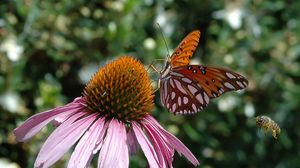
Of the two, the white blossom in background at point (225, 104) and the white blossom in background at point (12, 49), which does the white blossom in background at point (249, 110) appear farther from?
the white blossom in background at point (12, 49)

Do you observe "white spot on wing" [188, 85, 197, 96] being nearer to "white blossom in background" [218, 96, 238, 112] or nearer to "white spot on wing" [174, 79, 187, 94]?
"white spot on wing" [174, 79, 187, 94]

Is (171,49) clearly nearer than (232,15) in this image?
Yes

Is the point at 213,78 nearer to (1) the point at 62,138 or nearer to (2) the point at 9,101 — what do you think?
(1) the point at 62,138

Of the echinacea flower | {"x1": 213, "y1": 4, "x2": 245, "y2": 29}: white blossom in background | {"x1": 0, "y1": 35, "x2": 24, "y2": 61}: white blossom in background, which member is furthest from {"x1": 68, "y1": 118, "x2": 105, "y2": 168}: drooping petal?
{"x1": 213, "y1": 4, "x2": 245, "y2": 29}: white blossom in background

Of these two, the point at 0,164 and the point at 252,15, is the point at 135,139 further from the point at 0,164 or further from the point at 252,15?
the point at 252,15

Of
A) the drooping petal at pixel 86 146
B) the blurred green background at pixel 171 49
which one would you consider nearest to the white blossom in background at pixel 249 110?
the blurred green background at pixel 171 49

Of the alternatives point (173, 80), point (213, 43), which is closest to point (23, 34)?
point (213, 43)

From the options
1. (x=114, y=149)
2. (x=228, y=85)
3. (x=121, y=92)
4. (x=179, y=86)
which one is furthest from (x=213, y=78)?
(x=114, y=149)
